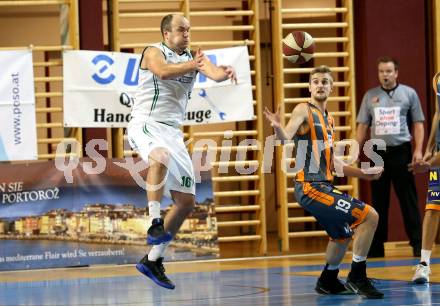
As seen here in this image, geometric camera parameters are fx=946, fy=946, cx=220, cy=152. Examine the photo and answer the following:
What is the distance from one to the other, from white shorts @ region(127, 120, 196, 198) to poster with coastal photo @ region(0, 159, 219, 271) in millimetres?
3597

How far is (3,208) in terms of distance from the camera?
10.2 metres

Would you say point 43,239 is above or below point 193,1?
below

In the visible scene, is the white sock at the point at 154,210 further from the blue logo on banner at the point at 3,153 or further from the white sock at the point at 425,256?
the blue logo on banner at the point at 3,153

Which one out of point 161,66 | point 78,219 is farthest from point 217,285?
point 78,219

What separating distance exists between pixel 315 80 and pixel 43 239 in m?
4.32

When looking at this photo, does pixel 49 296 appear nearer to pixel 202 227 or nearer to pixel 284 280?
pixel 284 280

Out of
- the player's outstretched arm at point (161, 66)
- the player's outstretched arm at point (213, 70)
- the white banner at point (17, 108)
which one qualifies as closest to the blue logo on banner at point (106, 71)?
the white banner at point (17, 108)

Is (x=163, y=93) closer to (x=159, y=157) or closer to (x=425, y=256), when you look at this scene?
(x=159, y=157)

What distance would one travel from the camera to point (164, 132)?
6.96 metres

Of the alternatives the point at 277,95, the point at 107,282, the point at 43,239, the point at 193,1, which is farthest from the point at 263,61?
the point at 107,282

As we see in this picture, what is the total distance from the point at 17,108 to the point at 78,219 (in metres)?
1.43

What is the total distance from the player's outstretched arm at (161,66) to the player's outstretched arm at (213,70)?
46 mm

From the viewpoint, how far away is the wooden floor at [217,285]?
6.79 m

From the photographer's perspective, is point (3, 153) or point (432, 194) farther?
point (3, 153)
